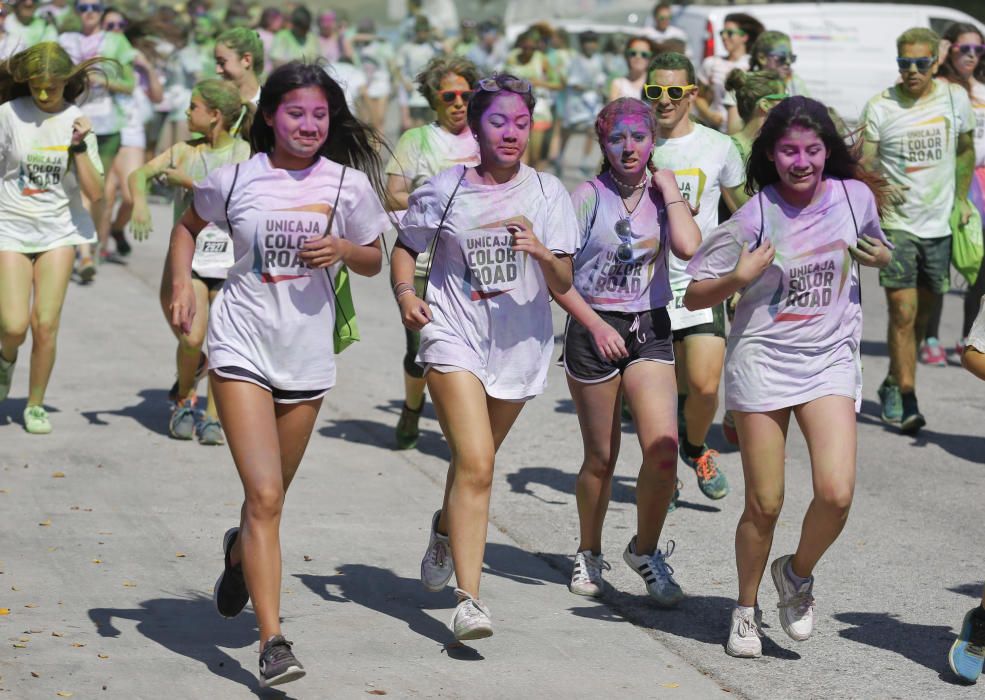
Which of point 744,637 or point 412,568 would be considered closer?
point 744,637

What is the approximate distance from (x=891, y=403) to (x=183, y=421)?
417cm

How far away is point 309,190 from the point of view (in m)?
5.71

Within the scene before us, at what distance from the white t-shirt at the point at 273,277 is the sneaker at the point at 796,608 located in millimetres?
1752

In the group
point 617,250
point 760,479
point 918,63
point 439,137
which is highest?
point 918,63

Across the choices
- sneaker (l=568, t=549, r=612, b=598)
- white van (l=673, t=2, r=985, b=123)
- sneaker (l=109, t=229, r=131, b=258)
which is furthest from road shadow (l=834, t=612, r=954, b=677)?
white van (l=673, t=2, r=985, b=123)

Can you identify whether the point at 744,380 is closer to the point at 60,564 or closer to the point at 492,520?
the point at 492,520

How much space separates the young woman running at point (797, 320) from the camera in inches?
228

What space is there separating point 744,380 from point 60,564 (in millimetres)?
2884

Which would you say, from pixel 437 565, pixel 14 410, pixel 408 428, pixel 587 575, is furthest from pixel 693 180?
pixel 14 410

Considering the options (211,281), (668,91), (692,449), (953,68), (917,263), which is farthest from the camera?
(953,68)

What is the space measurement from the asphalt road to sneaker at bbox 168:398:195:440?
101 mm

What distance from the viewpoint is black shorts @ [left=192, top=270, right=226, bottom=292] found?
9.17 metres

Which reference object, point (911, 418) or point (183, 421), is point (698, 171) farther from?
point (183, 421)

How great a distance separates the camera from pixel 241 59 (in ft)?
32.2
